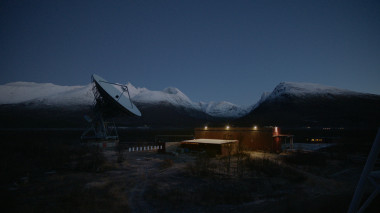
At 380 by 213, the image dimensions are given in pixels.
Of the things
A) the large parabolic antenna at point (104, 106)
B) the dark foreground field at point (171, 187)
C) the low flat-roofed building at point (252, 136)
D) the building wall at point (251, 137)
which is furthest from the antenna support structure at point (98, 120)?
the low flat-roofed building at point (252, 136)

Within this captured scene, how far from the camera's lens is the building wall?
30.3 meters

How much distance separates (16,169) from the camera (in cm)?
1725

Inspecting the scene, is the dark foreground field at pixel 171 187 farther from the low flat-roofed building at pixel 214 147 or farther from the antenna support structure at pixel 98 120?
the antenna support structure at pixel 98 120

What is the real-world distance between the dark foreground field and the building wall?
26.6ft

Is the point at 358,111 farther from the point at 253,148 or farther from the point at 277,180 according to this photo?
the point at 277,180

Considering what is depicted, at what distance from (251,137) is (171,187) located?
20996mm

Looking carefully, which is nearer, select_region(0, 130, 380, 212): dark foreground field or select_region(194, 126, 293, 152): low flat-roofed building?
select_region(0, 130, 380, 212): dark foreground field

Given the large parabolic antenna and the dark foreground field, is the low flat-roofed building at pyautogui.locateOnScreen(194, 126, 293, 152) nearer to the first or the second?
the dark foreground field

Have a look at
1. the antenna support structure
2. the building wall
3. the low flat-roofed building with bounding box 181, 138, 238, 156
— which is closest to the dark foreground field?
the low flat-roofed building with bounding box 181, 138, 238, 156

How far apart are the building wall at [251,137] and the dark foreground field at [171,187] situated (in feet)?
26.6

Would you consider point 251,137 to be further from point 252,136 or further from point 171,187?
point 171,187


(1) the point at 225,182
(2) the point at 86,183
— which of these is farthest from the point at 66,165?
(1) the point at 225,182

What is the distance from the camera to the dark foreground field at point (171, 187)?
10555mm

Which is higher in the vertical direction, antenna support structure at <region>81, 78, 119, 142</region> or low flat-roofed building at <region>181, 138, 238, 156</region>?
antenna support structure at <region>81, 78, 119, 142</region>
